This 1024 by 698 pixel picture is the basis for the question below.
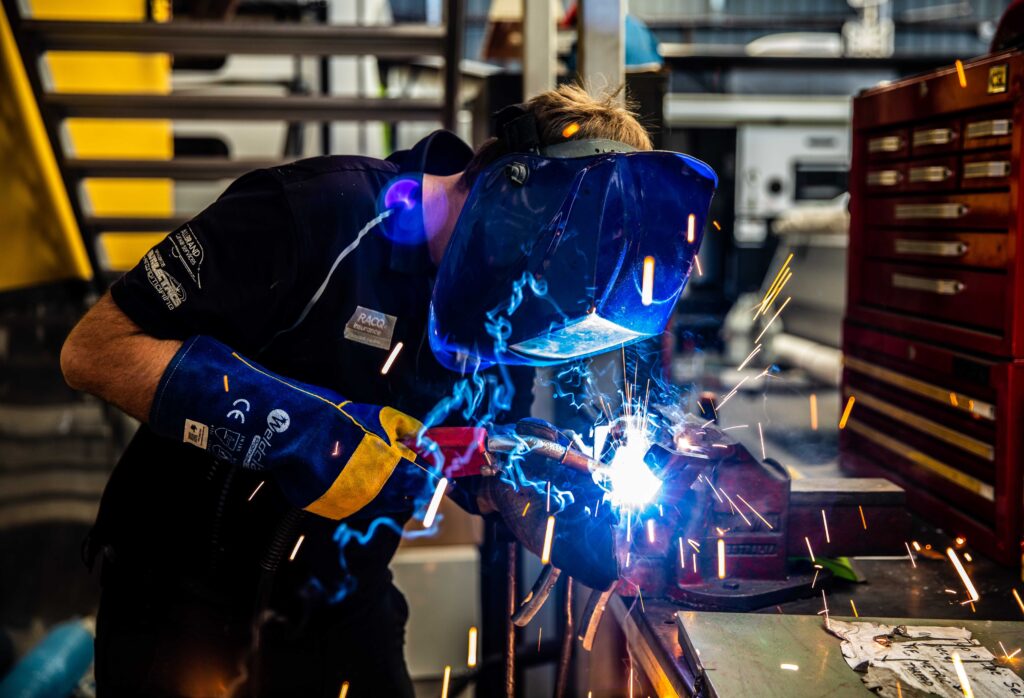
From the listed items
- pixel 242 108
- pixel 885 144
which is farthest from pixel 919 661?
pixel 242 108

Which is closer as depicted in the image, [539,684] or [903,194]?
[903,194]

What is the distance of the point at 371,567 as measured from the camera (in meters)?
1.88

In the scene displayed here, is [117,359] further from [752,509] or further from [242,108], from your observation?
[242,108]

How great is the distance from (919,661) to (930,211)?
1151mm

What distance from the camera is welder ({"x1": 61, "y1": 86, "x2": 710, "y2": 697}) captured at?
1392 millimetres

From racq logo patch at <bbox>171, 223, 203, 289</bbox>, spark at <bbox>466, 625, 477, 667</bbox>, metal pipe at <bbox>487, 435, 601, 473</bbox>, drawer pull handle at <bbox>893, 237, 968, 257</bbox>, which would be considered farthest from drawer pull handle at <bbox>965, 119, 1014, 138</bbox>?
spark at <bbox>466, 625, 477, 667</bbox>

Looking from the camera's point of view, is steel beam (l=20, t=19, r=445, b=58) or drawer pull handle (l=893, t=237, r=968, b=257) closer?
drawer pull handle (l=893, t=237, r=968, b=257)

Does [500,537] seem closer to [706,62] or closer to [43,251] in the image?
[43,251]

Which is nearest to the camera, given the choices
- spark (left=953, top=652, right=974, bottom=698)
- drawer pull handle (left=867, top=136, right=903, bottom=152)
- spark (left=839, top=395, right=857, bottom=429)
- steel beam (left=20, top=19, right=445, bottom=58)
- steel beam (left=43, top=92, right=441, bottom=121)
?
spark (left=953, top=652, right=974, bottom=698)

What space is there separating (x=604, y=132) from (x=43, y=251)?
2.62 m

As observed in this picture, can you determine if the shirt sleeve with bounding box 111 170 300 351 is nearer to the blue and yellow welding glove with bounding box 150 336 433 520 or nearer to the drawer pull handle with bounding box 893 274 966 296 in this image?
the blue and yellow welding glove with bounding box 150 336 433 520

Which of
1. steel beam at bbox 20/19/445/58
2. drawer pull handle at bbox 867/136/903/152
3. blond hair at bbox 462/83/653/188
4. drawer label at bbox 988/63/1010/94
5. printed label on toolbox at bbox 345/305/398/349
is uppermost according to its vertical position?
steel beam at bbox 20/19/445/58

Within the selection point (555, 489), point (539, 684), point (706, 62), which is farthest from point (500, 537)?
point (706, 62)

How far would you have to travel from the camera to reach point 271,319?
1544 millimetres
